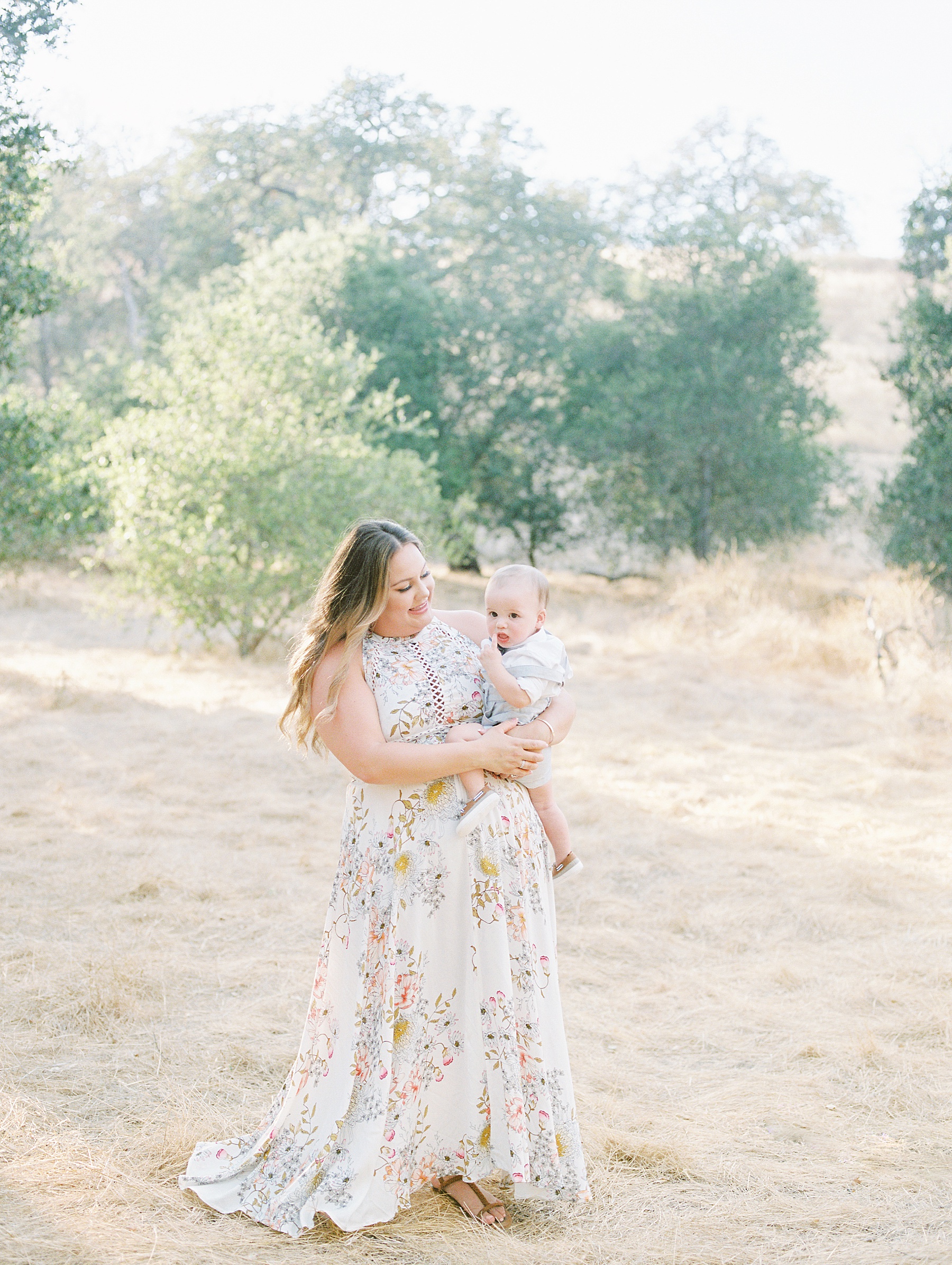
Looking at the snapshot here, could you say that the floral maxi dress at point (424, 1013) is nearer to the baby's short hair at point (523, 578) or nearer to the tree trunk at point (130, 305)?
the baby's short hair at point (523, 578)

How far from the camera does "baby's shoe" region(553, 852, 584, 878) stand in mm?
2871

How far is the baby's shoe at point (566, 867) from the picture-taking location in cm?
287

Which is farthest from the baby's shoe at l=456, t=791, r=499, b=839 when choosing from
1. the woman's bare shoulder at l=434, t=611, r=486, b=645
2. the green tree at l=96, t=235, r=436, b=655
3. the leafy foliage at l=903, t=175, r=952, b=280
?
the leafy foliage at l=903, t=175, r=952, b=280

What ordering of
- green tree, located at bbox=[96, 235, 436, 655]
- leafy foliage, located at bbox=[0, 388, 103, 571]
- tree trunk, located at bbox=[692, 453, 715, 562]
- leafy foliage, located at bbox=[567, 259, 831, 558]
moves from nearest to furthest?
leafy foliage, located at bbox=[0, 388, 103, 571] < green tree, located at bbox=[96, 235, 436, 655] < leafy foliage, located at bbox=[567, 259, 831, 558] < tree trunk, located at bbox=[692, 453, 715, 562]

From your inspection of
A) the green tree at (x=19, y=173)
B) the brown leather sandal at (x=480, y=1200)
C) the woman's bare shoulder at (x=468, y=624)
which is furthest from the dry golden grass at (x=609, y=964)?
the green tree at (x=19, y=173)

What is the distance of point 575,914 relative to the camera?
5383mm

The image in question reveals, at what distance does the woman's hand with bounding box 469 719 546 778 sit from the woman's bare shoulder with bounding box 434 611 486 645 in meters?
0.37

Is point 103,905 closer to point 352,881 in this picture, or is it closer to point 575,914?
point 575,914

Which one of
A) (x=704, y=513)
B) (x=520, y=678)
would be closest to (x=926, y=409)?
(x=704, y=513)

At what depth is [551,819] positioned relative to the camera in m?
2.91

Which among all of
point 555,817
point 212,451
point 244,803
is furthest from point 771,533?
point 555,817

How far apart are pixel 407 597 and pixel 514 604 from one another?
0.28m

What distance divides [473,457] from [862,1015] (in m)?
15.5

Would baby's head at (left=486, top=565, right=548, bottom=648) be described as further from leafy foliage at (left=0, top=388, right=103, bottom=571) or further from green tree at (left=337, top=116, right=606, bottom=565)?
green tree at (left=337, top=116, right=606, bottom=565)
